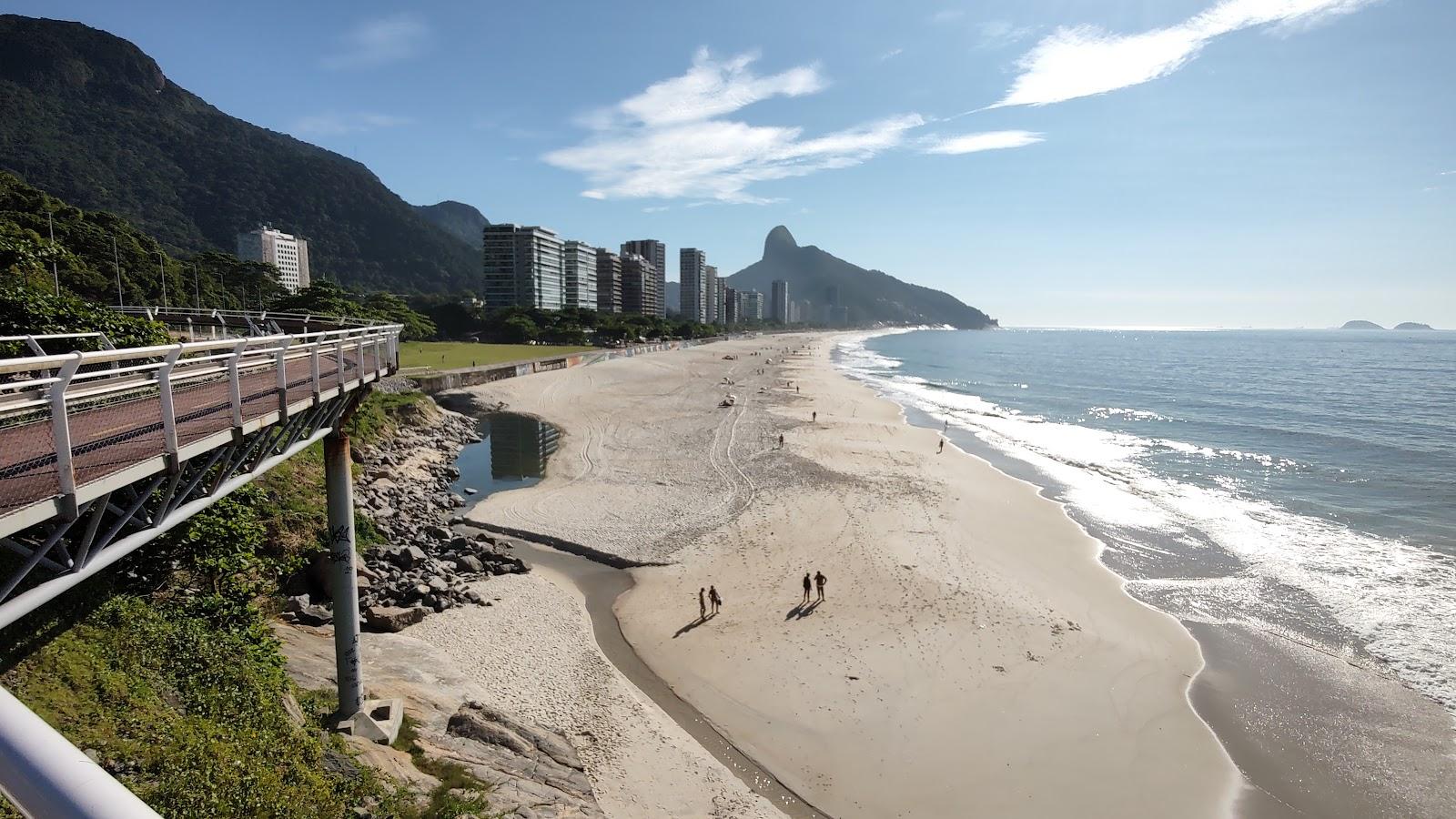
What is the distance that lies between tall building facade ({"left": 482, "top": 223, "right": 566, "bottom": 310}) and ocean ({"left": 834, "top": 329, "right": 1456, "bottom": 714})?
11216 cm

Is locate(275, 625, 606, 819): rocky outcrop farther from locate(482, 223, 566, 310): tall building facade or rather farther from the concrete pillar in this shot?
locate(482, 223, 566, 310): tall building facade

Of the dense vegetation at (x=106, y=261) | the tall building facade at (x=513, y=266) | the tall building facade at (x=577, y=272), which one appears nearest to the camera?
the dense vegetation at (x=106, y=261)

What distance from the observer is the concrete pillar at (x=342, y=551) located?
11.7 metres

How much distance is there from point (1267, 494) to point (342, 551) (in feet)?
118

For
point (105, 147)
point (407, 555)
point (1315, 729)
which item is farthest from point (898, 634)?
point (105, 147)

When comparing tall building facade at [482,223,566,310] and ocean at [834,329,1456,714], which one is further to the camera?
tall building facade at [482,223,566,310]

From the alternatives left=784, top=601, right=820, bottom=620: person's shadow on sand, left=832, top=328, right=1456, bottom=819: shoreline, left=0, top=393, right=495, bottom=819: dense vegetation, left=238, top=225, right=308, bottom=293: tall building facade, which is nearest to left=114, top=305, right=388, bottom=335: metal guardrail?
left=0, top=393, right=495, bottom=819: dense vegetation

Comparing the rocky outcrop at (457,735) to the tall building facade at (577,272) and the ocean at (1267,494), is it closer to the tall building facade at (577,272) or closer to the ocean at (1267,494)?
the ocean at (1267,494)

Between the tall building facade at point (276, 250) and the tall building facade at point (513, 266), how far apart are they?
151 ft

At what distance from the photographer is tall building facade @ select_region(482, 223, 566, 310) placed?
520 ft

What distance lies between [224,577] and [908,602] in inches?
626

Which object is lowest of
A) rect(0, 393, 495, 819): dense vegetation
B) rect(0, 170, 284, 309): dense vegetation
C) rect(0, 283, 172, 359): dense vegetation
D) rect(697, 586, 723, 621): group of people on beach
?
rect(697, 586, 723, 621): group of people on beach

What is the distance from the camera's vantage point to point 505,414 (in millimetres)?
47000

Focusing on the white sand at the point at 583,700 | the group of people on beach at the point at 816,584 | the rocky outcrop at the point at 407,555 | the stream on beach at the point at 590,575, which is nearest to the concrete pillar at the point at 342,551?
the white sand at the point at 583,700
